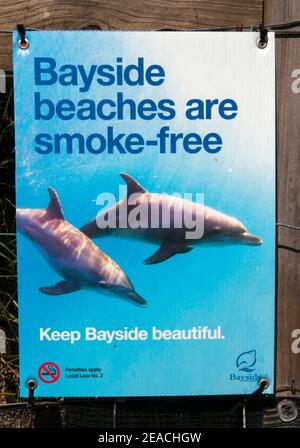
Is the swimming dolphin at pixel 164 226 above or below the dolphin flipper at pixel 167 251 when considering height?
above

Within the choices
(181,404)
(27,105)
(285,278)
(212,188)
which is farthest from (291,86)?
(181,404)

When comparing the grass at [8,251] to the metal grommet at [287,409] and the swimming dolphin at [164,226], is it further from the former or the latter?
the metal grommet at [287,409]

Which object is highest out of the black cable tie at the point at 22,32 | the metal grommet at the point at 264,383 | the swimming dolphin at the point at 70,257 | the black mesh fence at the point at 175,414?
the black cable tie at the point at 22,32

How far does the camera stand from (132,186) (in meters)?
2.30

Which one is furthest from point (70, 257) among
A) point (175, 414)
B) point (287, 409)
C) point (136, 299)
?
point (287, 409)

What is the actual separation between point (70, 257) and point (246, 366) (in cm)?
88

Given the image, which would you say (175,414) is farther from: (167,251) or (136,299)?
(167,251)

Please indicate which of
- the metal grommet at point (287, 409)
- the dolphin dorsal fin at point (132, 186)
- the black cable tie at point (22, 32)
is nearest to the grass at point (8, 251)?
the black cable tie at point (22, 32)

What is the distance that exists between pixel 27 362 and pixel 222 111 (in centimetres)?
132

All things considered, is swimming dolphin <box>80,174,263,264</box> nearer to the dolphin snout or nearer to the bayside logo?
the dolphin snout

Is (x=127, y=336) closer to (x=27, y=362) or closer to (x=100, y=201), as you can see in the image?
(x=27, y=362)

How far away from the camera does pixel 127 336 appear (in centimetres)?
235

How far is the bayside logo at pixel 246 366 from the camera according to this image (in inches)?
93.1

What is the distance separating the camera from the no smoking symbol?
7.69 ft
